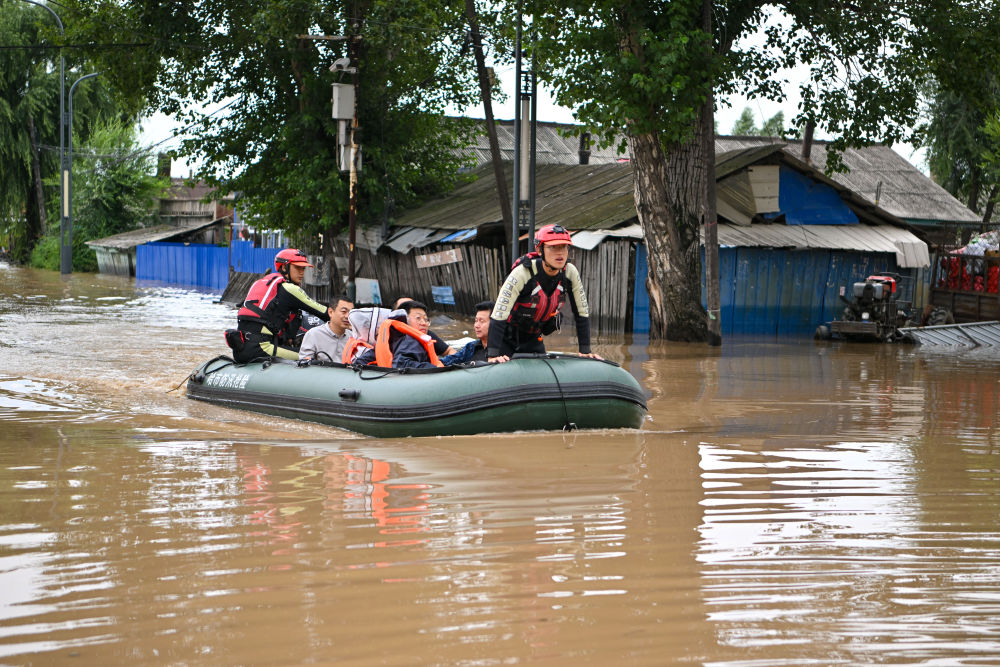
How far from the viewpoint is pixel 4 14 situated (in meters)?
45.6

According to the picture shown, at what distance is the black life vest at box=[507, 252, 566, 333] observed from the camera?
959cm

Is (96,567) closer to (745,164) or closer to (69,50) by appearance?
(745,164)

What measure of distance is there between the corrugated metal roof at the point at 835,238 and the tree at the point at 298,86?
9.58 metres

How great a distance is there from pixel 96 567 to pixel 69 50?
92.4 ft

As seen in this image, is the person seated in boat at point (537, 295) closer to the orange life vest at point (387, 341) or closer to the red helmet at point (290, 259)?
the orange life vest at point (387, 341)

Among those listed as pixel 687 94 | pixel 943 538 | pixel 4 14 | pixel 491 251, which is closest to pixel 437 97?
pixel 491 251

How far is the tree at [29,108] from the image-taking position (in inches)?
1802

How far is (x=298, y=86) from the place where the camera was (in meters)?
30.0

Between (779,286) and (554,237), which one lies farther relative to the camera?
(779,286)

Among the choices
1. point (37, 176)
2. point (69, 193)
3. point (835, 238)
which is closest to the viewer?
point (835, 238)

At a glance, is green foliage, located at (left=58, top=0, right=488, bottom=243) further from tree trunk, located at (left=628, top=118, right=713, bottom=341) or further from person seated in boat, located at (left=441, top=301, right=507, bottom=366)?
person seated in boat, located at (left=441, top=301, right=507, bottom=366)

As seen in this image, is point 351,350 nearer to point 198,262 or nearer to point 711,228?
point 711,228

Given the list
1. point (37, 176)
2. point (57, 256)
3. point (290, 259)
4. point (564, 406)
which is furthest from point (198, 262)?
point (564, 406)

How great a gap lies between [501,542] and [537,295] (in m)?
4.22
